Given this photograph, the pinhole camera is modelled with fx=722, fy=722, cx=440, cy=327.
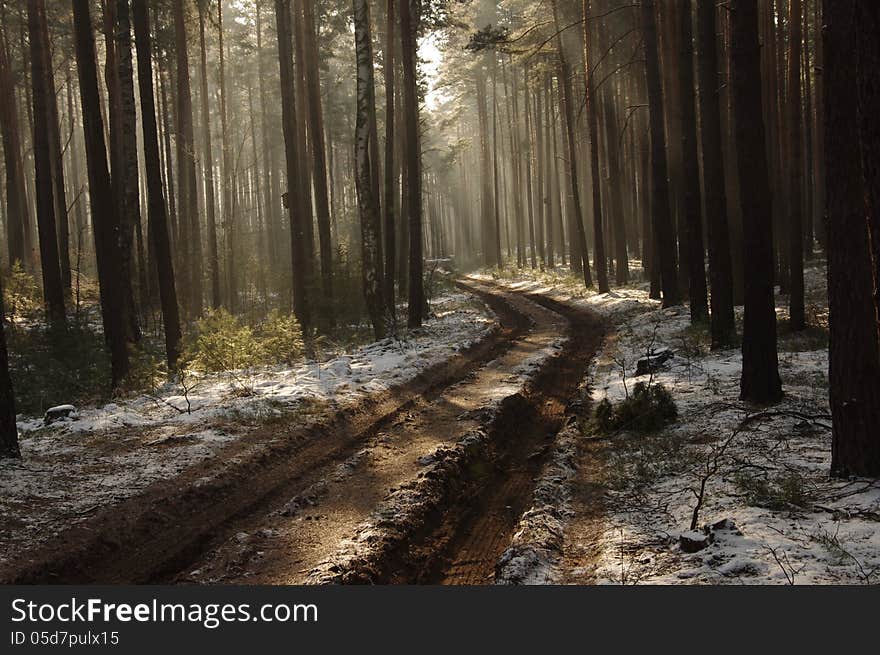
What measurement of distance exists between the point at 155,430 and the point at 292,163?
1109 centimetres

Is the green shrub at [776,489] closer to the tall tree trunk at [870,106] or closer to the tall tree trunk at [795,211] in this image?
the tall tree trunk at [870,106]

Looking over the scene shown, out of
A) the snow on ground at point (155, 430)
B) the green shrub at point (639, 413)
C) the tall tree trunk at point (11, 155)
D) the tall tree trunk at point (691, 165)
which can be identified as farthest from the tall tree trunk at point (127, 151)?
the green shrub at point (639, 413)

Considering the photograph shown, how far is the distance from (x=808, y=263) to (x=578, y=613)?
29.4m

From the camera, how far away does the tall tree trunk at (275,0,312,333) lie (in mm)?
19047

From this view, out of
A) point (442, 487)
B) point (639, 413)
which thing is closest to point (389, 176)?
point (639, 413)

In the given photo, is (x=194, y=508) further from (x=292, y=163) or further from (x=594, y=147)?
(x=594, y=147)

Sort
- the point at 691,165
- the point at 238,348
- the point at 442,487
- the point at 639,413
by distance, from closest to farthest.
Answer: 1. the point at 442,487
2. the point at 639,413
3. the point at 691,165
4. the point at 238,348

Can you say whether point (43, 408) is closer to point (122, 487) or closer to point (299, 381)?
point (299, 381)

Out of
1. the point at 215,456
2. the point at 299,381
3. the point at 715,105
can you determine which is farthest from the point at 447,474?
the point at 715,105

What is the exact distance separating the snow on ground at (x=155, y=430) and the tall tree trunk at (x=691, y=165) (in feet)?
19.2

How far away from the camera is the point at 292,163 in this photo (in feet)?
62.9

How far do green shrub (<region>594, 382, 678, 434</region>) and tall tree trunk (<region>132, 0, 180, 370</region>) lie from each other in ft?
31.9

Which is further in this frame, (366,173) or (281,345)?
(366,173)

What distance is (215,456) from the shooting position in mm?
8391
